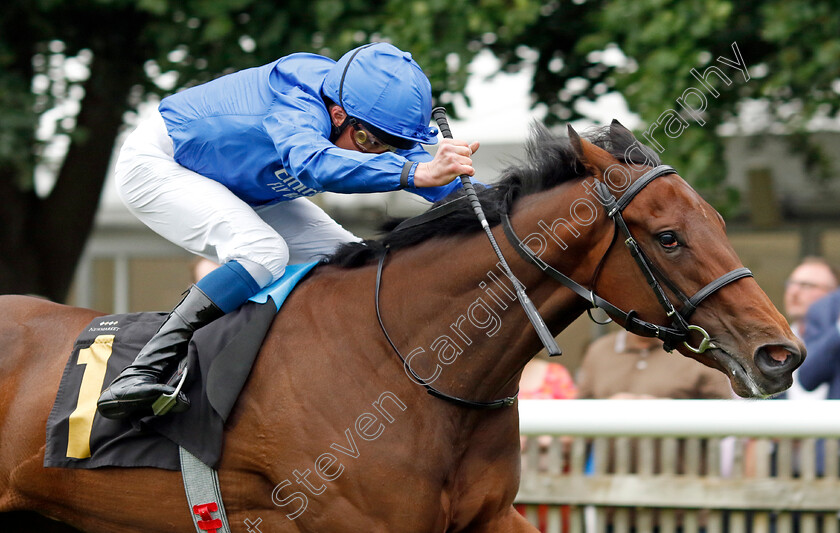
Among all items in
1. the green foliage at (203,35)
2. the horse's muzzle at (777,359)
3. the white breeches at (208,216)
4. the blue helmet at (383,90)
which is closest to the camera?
the horse's muzzle at (777,359)

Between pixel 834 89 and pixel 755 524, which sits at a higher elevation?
pixel 834 89

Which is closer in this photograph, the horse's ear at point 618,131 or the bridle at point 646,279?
the bridle at point 646,279

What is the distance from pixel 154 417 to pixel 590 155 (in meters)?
1.55

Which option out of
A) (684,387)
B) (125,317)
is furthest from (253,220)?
(684,387)

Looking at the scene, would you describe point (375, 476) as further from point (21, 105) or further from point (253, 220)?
point (21, 105)

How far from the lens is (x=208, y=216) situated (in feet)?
9.83

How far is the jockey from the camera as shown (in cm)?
265

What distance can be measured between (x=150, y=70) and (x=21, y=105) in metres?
1.39

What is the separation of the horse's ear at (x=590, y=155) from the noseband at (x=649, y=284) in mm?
70

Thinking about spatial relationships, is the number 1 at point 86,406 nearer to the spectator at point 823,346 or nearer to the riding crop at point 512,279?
the riding crop at point 512,279

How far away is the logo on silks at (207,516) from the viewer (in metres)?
2.77

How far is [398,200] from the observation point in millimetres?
9086

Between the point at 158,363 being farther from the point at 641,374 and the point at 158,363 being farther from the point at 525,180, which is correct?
the point at 641,374

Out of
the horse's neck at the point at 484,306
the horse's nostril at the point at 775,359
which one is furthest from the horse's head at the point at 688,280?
the horse's neck at the point at 484,306
